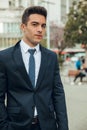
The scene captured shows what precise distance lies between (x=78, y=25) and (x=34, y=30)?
28.6m

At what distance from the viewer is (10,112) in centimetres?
371

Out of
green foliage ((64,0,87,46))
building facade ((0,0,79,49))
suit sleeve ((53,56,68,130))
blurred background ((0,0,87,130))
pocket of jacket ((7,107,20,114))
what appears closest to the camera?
pocket of jacket ((7,107,20,114))

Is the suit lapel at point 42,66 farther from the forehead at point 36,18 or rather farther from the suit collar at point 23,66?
the forehead at point 36,18

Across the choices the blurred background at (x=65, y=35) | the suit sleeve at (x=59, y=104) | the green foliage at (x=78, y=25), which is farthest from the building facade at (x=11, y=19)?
the suit sleeve at (x=59, y=104)

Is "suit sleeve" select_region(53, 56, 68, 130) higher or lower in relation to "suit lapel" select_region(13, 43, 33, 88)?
lower

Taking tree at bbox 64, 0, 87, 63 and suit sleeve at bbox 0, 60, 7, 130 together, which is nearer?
suit sleeve at bbox 0, 60, 7, 130

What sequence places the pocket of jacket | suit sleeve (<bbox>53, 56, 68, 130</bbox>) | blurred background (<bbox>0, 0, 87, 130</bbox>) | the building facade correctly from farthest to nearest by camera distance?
the building facade, blurred background (<bbox>0, 0, 87, 130</bbox>), suit sleeve (<bbox>53, 56, 68, 130</bbox>), the pocket of jacket

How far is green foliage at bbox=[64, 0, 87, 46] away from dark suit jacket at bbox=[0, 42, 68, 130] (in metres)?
26.9

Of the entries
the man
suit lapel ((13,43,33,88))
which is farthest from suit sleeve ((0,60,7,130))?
suit lapel ((13,43,33,88))

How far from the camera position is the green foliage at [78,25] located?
31.1 meters

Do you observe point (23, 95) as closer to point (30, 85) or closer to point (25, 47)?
point (30, 85)

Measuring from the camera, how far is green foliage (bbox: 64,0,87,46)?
3115 centimetres

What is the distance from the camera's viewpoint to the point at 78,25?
32.1 m

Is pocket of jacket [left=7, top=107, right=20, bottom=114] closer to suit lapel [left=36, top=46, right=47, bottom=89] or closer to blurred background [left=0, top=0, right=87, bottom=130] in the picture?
suit lapel [left=36, top=46, right=47, bottom=89]
